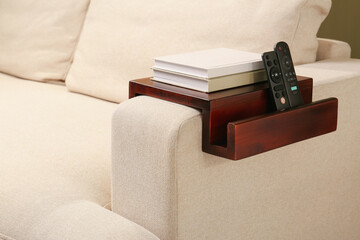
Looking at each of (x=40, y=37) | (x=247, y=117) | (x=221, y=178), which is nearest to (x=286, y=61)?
(x=247, y=117)

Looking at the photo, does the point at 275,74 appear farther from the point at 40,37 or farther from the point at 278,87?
the point at 40,37

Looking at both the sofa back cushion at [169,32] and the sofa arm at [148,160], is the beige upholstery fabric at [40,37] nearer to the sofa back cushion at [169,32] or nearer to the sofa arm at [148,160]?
the sofa back cushion at [169,32]

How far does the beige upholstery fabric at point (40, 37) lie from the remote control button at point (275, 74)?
1.20m

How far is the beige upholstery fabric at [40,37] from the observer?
2.28 meters

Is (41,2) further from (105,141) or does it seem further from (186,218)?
(186,218)

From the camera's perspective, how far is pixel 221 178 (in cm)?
124

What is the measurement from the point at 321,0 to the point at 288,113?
0.54m

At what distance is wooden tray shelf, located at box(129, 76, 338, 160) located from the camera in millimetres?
1158

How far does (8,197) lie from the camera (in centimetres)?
133

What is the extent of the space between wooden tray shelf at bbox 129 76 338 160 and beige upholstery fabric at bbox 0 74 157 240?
0.24m

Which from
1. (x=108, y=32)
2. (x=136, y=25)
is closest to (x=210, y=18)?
(x=136, y=25)

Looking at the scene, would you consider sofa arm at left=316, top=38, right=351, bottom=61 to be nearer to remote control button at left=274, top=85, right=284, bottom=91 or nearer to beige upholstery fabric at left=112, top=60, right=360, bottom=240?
beige upholstery fabric at left=112, top=60, right=360, bottom=240

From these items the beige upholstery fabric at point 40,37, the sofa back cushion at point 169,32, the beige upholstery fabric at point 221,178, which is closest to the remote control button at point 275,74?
the beige upholstery fabric at point 221,178

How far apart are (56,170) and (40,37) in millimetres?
1031
